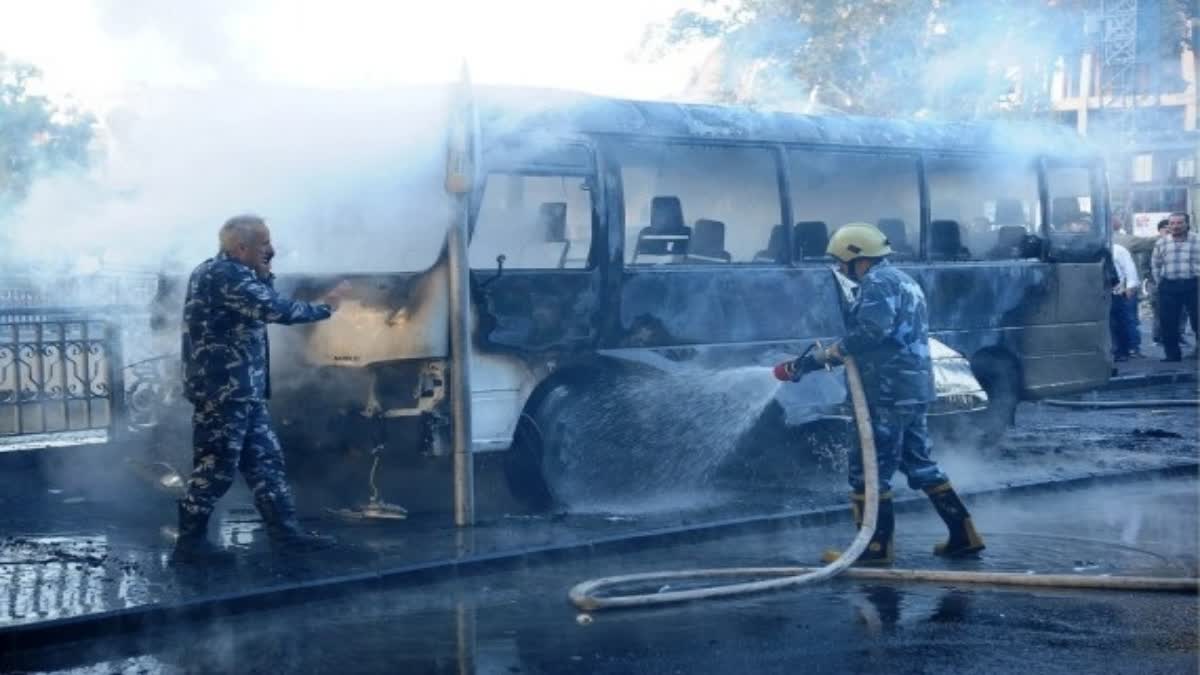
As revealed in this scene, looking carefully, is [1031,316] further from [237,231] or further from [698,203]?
[237,231]

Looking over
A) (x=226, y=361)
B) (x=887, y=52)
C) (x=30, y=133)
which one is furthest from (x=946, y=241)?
(x=887, y=52)

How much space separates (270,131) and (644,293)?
270cm

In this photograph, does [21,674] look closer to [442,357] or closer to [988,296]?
[442,357]

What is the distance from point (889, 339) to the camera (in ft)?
26.3

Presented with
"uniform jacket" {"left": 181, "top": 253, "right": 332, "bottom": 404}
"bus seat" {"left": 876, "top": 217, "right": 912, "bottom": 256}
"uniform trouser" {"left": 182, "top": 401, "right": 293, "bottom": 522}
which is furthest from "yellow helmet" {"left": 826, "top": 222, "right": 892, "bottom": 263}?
"bus seat" {"left": 876, "top": 217, "right": 912, "bottom": 256}

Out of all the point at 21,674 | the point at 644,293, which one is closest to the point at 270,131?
the point at 644,293

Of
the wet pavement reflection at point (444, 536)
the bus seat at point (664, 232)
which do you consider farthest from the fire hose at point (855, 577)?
the bus seat at point (664, 232)

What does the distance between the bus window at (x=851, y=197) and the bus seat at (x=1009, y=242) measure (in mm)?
1160

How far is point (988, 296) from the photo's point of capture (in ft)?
42.3

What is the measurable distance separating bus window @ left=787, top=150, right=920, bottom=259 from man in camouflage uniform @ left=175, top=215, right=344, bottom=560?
472cm

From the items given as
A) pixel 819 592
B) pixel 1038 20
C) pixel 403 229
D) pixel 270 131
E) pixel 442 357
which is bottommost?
pixel 819 592

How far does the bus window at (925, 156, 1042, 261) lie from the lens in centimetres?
1267

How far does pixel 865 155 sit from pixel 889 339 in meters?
4.35

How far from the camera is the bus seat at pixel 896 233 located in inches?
484
